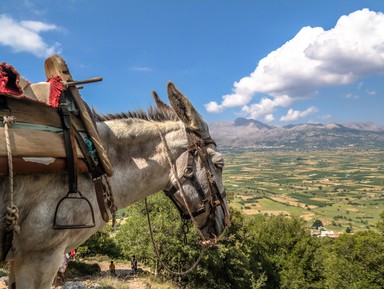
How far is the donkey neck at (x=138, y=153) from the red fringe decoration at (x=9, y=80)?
3.29 feet

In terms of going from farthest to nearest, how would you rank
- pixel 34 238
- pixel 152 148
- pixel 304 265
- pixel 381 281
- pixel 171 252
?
pixel 304 265
pixel 381 281
pixel 171 252
pixel 152 148
pixel 34 238

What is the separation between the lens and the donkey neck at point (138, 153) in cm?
323

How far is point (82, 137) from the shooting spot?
2.70 metres

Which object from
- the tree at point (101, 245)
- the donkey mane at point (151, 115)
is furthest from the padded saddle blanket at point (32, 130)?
the tree at point (101, 245)

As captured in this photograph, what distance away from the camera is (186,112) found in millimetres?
3715

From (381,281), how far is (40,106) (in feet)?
146

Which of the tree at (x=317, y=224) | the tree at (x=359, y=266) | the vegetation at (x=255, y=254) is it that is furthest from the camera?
the tree at (x=317, y=224)

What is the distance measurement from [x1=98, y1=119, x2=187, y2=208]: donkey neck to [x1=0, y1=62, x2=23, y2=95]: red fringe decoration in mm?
1004

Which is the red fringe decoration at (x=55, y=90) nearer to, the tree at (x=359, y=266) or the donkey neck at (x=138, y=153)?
the donkey neck at (x=138, y=153)

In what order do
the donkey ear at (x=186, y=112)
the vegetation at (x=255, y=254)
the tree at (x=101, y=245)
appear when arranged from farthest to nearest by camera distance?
the tree at (x=101, y=245) < the vegetation at (x=255, y=254) < the donkey ear at (x=186, y=112)

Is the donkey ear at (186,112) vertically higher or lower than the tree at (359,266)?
higher

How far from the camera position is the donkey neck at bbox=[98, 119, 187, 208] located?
323 centimetres

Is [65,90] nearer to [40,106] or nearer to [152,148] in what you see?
[40,106]

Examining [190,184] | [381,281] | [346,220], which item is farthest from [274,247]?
[346,220]
